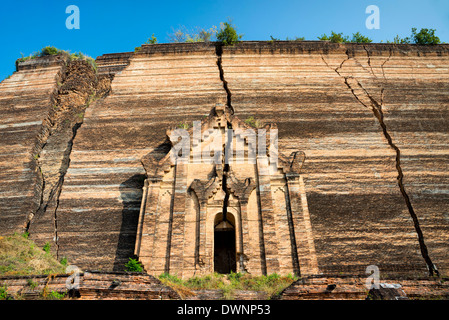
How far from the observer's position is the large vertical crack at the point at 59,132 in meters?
11.6

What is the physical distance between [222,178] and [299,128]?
466 centimetres

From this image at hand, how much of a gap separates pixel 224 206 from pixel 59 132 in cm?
842

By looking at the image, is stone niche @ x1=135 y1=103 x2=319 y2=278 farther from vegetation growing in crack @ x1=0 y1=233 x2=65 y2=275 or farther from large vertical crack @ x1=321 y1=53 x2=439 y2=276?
large vertical crack @ x1=321 y1=53 x2=439 y2=276

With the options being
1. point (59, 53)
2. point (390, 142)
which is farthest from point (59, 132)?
point (390, 142)

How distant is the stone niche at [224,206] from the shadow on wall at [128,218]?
1.18 metres

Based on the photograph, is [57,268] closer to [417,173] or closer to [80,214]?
[80,214]

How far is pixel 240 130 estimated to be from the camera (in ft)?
36.6

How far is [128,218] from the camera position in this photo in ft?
36.1

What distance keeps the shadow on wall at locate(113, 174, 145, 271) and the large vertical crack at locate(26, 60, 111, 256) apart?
181cm

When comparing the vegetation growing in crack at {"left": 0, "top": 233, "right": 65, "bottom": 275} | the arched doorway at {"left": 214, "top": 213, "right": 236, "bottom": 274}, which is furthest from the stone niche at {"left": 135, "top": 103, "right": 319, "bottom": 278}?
Result: the vegetation growing in crack at {"left": 0, "top": 233, "right": 65, "bottom": 275}

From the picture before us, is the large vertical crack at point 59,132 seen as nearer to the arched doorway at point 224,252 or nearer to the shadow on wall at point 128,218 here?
the shadow on wall at point 128,218

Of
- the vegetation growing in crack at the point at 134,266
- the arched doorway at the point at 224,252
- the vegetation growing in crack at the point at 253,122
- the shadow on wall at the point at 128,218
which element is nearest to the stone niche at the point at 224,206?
the arched doorway at the point at 224,252

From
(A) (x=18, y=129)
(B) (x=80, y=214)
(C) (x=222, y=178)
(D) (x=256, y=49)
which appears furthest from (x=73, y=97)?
(C) (x=222, y=178)

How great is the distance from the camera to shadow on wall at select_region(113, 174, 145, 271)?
10141 mm
